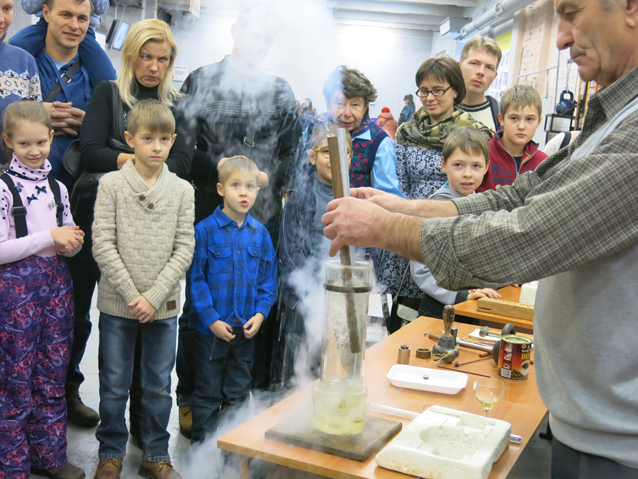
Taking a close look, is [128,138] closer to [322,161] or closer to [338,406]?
[322,161]

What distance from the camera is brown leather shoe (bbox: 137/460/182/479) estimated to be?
8.17 ft

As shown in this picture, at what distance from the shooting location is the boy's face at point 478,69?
403cm

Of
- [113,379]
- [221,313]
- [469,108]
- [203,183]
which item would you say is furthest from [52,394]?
[469,108]

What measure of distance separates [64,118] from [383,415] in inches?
80.4

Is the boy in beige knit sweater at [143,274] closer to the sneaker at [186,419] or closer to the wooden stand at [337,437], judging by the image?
the sneaker at [186,419]

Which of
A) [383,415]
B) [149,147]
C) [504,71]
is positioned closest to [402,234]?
[383,415]

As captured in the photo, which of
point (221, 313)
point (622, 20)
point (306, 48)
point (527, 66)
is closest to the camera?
point (622, 20)

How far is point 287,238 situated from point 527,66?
8172mm

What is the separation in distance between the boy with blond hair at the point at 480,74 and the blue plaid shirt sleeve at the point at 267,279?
6.86ft

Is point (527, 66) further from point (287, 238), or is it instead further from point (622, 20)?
point (622, 20)

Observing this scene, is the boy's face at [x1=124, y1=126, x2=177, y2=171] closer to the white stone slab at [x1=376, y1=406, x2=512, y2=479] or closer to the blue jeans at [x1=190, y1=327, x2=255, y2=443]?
the blue jeans at [x1=190, y1=327, x2=255, y2=443]

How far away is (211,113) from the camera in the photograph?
2789mm

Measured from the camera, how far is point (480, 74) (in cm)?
403

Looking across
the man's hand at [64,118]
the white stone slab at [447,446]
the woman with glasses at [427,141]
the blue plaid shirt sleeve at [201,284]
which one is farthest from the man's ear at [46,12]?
the white stone slab at [447,446]
